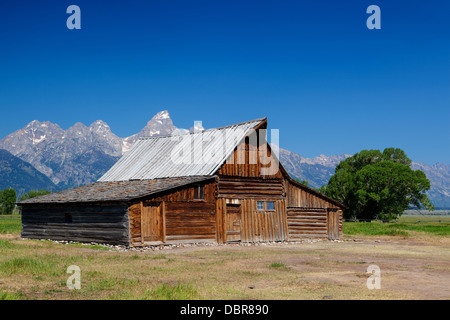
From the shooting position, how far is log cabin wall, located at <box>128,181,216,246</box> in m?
29.0

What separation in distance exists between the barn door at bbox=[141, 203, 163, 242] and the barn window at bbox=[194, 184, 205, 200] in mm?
2815

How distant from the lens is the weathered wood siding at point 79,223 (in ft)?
95.9

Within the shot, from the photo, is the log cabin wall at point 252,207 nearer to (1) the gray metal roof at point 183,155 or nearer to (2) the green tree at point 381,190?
(1) the gray metal roof at point 183,155

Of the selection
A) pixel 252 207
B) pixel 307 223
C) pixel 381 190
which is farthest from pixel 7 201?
pixel 252 207

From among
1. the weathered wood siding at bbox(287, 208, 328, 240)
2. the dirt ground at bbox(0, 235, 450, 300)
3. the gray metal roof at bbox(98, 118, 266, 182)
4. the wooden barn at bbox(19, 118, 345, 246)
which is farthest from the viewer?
the weathered wood siding at bbox(287, 208, 328, 240)

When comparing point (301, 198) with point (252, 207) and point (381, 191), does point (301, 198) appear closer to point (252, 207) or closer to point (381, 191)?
point (252, 207)

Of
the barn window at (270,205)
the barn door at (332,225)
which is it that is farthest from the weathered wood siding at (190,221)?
the barn door at (332,225)

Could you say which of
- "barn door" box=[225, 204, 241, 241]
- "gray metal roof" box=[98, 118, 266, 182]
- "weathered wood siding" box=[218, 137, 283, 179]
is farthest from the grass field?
"gray metal roof" box=[98, 118, 266, 182]

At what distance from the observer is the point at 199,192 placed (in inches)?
1257

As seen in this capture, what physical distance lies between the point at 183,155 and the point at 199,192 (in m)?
5.71

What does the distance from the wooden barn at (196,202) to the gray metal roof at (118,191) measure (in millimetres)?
91

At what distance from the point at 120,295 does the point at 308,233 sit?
2702cm

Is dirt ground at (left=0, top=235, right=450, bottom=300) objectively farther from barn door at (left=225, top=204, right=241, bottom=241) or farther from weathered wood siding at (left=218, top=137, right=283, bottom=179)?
weathered wood siding at (left=218, top=137, right=283, bottom=179)
